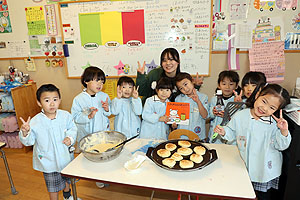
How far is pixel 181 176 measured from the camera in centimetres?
136

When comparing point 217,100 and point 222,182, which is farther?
point 217,100

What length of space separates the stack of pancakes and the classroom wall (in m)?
1.69

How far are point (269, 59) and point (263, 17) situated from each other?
0.55 meters

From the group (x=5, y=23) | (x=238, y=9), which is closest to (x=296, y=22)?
(x=238, y=9)

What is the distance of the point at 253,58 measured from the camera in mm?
2854

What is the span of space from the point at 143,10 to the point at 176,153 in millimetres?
2261

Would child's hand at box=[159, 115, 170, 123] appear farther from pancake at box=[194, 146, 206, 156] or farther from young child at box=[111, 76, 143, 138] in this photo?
pancake at box=[194, 146, 206, 156]

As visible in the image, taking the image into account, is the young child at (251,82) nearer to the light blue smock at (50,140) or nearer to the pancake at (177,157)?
the pancake at (177,157)

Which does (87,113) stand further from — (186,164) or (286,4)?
(286,4)

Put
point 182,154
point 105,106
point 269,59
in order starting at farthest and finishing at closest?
point 269,59, point 105,106, point 182,154

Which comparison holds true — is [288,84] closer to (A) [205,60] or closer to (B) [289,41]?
(B) [289,41]

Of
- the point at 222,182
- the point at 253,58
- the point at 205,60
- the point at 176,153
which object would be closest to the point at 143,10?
the point at 205,60

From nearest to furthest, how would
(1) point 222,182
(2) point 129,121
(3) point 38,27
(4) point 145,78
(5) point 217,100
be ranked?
(1) point 222,182 → (5) point 217,100 → (2) point 129,121 → (4) point 145,78 → (3) point 38,27

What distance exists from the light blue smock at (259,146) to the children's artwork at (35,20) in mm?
3293
